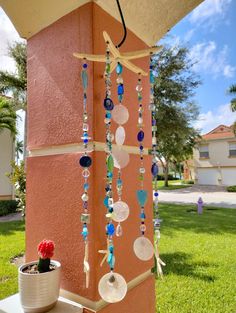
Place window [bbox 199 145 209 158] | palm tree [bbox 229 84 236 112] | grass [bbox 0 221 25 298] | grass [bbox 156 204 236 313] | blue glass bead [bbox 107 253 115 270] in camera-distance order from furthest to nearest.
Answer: window [bbox 199 145 209 158] < palm tree [bbox 229 84 236 112] < grass [bbox 0 221 25 298] < grass [bbox 156 204 236 313] < blue glass bead [bbox 107 253 115 270]

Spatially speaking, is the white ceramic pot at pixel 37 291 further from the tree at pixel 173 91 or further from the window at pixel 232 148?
the window at pixel 232 148

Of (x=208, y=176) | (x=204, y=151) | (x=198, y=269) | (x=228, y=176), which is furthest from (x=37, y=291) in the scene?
(x=204, y=151)

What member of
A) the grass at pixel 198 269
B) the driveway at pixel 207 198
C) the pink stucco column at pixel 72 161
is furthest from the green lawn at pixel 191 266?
the driveway at pixel 207 198

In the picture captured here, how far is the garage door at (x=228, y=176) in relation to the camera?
576 inches

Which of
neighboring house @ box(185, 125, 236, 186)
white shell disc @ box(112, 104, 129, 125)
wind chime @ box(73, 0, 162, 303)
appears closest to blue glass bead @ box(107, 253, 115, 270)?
wind chime @ box(73, 0, 162, 303)

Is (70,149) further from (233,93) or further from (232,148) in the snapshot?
(232,148)

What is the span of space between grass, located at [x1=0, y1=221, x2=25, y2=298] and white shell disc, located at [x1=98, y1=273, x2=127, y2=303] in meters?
1.76

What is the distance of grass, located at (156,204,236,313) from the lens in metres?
1.79

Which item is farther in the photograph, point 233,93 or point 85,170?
point 233,93

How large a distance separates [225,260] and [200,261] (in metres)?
0.28

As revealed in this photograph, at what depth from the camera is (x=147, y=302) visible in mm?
809

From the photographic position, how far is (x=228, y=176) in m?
14.8

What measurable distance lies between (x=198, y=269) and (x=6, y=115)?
259 inches

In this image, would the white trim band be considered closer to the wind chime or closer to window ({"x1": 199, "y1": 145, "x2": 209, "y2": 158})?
the wind chime
